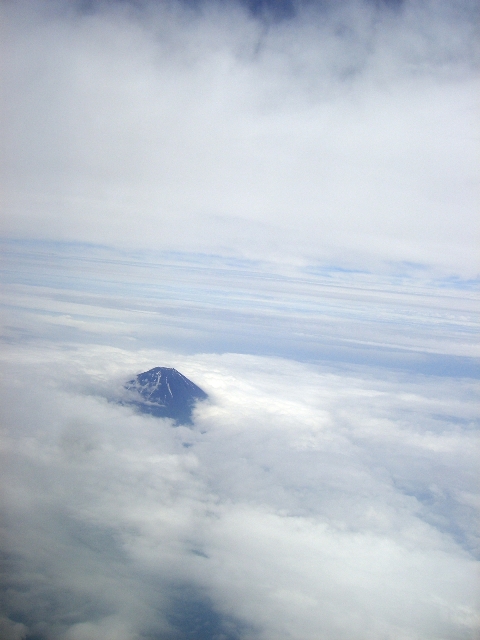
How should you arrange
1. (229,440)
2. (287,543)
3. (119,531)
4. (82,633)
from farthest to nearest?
Result: 1. (229,440)
2. (287,543)
3. (119,531)
4. (82,633)

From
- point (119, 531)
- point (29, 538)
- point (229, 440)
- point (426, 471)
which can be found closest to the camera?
point (29, 538)

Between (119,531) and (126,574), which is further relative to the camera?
(119,531)

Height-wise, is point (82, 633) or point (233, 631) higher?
point (82, 633)

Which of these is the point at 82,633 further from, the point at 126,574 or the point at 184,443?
the point at 184,443

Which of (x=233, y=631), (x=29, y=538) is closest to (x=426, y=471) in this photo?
(x=233, y=631)

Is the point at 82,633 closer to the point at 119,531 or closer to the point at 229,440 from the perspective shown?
the point at 119,531

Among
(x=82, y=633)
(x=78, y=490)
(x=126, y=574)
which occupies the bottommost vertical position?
(x=126, y=574)

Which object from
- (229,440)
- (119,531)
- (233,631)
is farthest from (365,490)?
(119,531)
